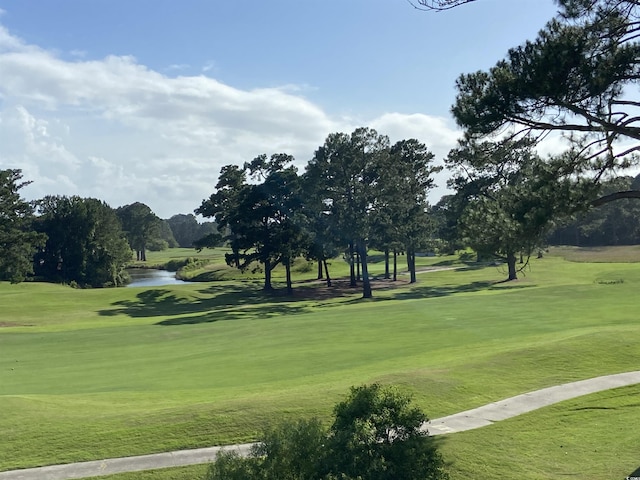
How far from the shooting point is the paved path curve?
9820 mm

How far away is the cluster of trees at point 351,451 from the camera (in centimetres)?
729

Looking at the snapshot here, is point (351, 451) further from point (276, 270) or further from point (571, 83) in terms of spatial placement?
point (276, 270)

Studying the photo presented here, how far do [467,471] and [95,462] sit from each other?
6.53 meters

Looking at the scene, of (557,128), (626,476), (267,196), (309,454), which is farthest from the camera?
(267,196)

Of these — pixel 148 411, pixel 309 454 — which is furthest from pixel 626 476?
pixel 148 411

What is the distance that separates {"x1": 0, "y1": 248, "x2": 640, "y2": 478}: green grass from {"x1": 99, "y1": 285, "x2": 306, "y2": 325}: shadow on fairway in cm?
462

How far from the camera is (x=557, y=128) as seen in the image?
538 inches

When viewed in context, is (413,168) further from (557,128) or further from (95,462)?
(95,462)

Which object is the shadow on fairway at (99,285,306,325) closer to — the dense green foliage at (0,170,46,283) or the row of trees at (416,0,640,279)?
the dense green foliage at (0,170,46,283)

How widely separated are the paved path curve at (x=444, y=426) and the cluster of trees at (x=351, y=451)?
228 cm

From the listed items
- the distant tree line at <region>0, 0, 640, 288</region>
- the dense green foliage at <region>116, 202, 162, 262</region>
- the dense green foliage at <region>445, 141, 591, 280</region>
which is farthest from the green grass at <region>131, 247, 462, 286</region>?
the dense green foliage at <region>445, 141, 591, 280</region>

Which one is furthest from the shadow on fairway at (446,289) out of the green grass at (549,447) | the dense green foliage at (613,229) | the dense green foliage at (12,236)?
the dense green foliage at (613,229)

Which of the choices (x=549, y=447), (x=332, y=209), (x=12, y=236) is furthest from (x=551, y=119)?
(x=12, y=236)

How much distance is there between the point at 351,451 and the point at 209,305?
5062cm
